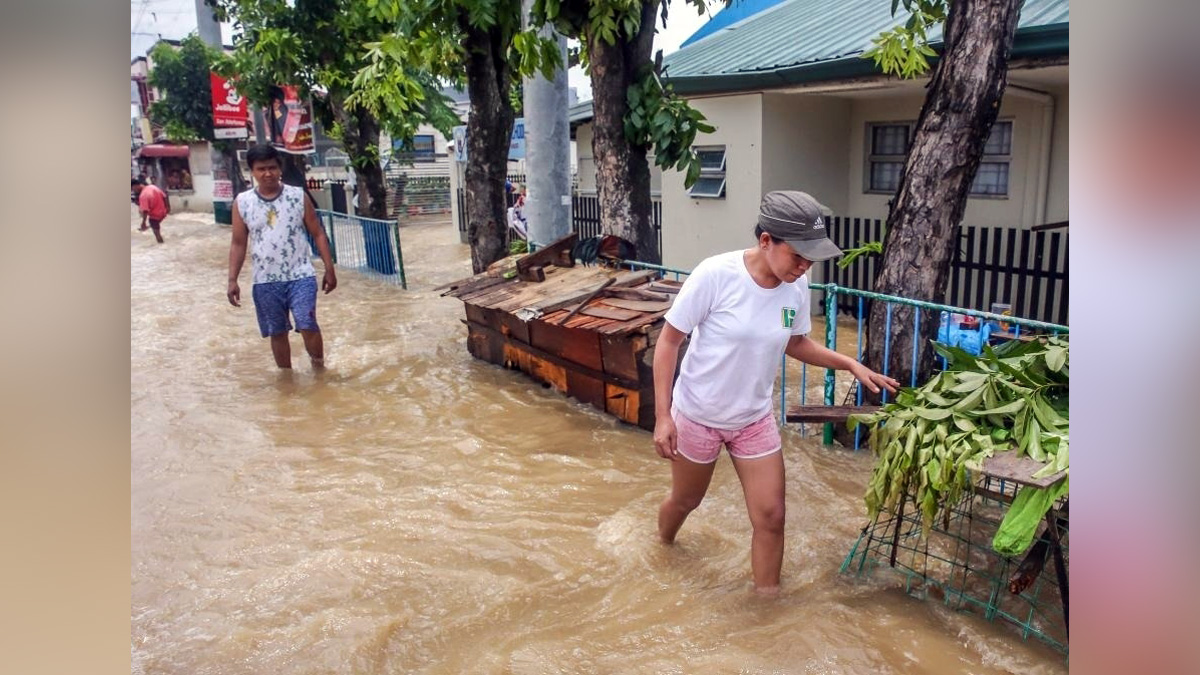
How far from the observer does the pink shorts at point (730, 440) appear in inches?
151

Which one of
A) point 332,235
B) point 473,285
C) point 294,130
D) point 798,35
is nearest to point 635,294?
point 473,285

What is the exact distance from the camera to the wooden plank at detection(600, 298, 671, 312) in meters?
6.29

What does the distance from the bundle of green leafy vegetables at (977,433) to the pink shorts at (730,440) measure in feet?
1.50

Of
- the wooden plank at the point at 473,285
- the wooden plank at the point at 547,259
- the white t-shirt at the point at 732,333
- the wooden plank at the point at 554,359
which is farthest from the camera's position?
the wooden plank at the point at 473,285

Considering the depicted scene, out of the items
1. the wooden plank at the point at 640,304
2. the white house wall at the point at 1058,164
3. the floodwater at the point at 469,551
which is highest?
the white house wall at the point at 1058,164

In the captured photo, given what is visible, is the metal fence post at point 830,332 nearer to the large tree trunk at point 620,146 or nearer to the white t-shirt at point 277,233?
the large tree trunk at point 620,146

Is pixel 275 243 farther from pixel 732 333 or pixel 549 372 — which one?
pixel 732 333

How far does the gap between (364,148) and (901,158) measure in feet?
29.0

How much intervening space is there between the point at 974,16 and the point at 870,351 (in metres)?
2.08

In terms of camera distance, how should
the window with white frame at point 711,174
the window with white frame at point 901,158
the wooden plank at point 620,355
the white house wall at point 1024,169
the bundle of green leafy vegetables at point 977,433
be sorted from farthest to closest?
the window with white frame at point 711,174, the window with white frame at point 901,158, the white house wall at point 1024,169, the wooden plank at point 620,355, the bundle of green leafy vegetables at point 977,433

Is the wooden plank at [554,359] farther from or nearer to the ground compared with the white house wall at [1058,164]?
nearer to the ground

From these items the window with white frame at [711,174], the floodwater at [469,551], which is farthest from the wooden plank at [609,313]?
the window with white frame at [711,174]

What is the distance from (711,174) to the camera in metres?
11.6
